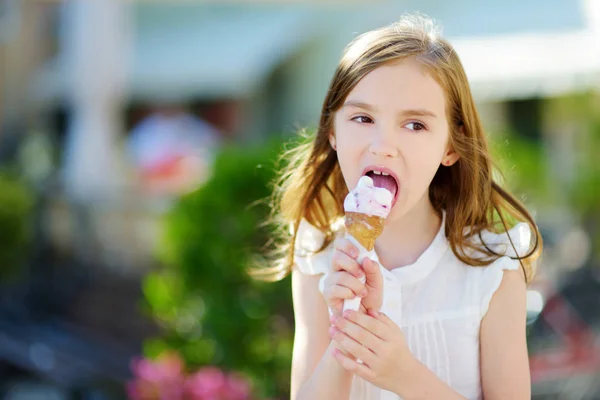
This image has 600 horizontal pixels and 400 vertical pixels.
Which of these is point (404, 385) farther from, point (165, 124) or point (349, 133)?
point (165, 124)

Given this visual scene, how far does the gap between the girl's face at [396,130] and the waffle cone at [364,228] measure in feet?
0.35

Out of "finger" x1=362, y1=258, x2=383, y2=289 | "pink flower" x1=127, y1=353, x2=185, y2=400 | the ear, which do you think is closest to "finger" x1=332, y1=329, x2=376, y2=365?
"finger" x1=362, y1=258, x2=383, y2=289

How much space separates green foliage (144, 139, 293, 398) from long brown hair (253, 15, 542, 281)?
1845 millimetres

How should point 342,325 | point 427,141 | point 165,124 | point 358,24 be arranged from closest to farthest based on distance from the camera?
point 342,325, point 427,141, point 165,124, point 358,24

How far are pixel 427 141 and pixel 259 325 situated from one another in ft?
7.94

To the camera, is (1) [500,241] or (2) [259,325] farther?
(2) [259,325]

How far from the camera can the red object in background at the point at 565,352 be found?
4574 millimetres

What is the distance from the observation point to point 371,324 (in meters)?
1.55

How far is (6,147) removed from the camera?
14.1m

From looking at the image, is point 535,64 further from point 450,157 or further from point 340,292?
point 340,292

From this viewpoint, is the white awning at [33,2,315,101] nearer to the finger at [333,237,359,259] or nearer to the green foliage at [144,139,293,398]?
the green foliage at [144,139,293,398]

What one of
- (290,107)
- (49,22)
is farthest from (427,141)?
(49,22)

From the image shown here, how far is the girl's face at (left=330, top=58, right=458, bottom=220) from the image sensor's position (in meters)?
1.65

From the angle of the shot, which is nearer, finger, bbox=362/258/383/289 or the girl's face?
finger, bbox=362/258/383/289
